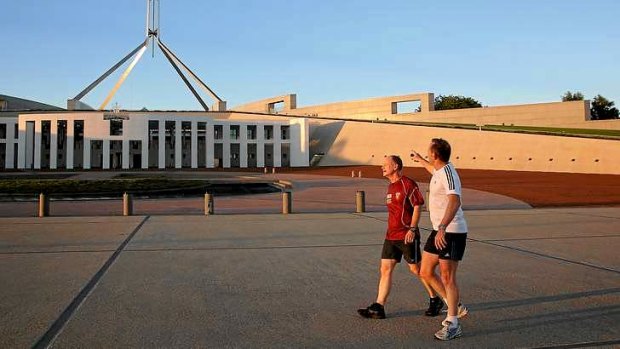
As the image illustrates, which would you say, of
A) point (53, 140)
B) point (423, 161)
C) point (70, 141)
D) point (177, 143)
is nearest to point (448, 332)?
point (423, 161)

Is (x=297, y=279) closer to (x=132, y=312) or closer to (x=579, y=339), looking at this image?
(x=132, y=312)

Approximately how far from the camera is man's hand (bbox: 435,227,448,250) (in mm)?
4402

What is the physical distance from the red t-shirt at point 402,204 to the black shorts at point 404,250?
0.19 ft

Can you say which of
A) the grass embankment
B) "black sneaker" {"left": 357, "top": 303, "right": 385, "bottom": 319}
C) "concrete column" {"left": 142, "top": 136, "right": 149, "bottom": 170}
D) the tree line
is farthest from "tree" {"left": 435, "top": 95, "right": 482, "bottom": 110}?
"black sneaker" {"left": 357, "top": 303, "right": 385, "bottom": 319}

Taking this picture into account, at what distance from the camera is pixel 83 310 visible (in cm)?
505

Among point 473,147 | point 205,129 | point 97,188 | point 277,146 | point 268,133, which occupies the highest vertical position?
point 268,133

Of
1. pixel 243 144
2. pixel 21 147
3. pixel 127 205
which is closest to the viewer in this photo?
pixel 127 205

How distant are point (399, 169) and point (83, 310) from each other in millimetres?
3423

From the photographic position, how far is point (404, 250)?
4836mm

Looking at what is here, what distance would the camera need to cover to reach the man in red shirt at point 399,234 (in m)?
4.82

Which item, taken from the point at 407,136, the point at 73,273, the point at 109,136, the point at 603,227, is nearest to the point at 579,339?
the point at 73,273

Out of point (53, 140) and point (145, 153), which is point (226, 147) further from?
point (53, 140)

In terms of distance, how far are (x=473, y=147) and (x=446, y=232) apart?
48474 millimetres

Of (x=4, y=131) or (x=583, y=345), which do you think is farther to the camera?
(x=4, y=131)
